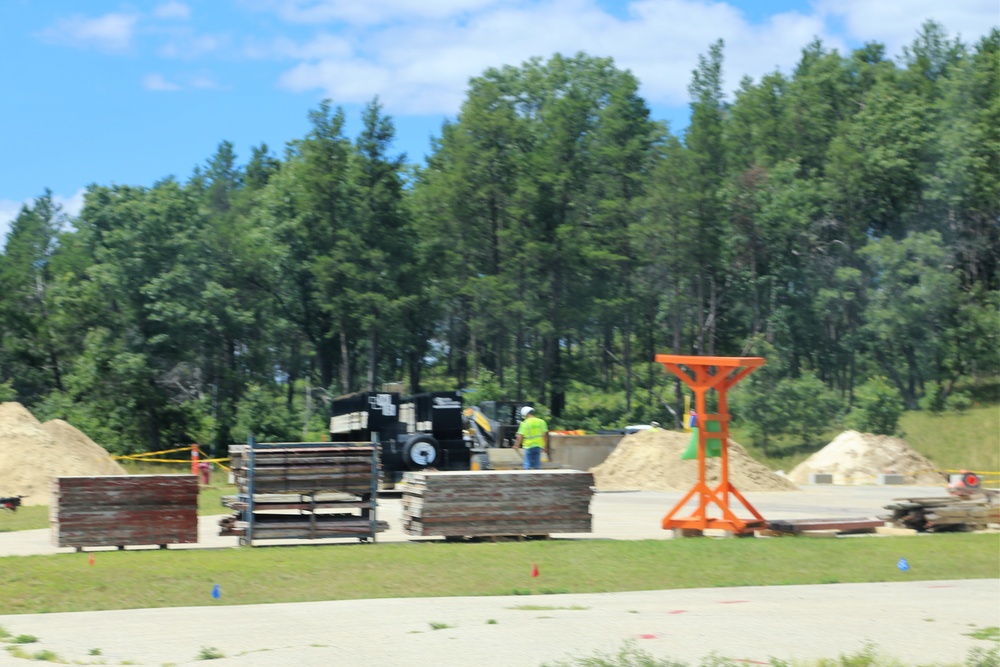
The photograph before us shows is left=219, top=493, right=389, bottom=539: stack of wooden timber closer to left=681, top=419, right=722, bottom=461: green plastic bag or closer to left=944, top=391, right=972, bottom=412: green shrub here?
left=681, top=419, right=722, bottom=461: green plastic bag

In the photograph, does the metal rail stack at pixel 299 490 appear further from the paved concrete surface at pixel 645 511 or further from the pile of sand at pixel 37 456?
the pile of sand at pixel 37 456

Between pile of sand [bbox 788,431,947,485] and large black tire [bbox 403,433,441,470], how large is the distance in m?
18.8

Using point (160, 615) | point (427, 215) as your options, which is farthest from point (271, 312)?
point (160, 615)

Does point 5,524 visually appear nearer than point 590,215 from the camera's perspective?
Yes

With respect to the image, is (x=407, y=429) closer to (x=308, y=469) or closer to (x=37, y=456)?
(x=37, y=456)

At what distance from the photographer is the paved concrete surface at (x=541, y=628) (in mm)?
10578

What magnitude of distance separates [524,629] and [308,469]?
23.1 ft

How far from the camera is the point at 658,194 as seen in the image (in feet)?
233

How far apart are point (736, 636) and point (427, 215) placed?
2454 inches

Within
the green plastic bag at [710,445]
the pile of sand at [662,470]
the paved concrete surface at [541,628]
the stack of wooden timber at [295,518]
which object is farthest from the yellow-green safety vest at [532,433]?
the pile of sand at [662,470]

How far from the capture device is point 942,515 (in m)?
22.5

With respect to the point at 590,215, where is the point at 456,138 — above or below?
above

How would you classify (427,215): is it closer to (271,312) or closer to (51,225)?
(271,312)

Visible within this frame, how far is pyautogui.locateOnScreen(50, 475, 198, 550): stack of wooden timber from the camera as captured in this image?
17375 mm
